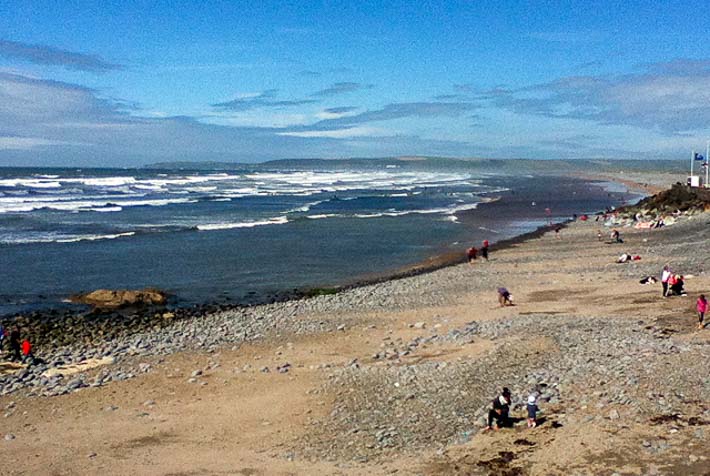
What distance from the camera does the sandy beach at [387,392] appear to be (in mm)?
10266

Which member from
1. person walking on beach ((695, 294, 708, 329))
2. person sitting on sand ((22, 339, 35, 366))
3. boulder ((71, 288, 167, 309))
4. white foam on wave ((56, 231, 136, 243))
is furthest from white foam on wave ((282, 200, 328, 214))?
person walking on beach ((695, 294, 708, 329))

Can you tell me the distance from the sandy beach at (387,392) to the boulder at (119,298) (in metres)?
3.67

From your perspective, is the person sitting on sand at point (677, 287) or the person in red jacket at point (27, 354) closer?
the person in red jacket at point (27, 354)

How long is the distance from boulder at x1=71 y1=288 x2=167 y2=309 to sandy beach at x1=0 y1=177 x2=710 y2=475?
145 inches

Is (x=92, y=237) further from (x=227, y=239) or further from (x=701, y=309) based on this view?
(x=701, y=309)

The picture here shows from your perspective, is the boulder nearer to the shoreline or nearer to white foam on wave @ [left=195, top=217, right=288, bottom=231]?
the shoreline

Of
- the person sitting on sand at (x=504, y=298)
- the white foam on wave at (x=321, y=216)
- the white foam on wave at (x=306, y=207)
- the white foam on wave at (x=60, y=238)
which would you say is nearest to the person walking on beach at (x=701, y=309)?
the person sitting on sand at (x=504, y=298)

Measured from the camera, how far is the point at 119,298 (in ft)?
77.9

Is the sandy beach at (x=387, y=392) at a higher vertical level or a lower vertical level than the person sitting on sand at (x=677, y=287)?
lower

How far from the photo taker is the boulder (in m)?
23.5

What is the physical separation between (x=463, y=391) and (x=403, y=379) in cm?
142

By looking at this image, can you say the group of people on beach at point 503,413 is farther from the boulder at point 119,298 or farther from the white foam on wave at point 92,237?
the white foam on wave at point 92,237

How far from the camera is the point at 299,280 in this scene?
2789 centimetres

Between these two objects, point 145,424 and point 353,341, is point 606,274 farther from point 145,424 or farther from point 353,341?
point 145,424
